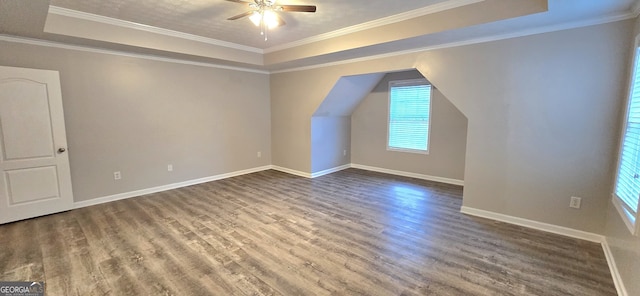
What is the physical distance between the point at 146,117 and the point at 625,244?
5838 mm

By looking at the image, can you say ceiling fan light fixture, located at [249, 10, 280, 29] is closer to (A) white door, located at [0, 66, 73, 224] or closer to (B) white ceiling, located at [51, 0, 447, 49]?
(B) white ceiling, located at [51, 0, 447, 49]

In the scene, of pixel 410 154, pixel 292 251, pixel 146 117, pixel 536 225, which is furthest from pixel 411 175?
pixel 146 117

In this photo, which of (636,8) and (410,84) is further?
(410,84)

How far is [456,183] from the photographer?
500 centimetres

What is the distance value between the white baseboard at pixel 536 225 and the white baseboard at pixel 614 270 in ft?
0.39

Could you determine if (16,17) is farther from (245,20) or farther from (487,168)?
(487,168)

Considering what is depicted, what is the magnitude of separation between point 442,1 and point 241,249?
3.34 m

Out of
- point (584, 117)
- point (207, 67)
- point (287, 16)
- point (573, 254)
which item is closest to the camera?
point (573, 254)

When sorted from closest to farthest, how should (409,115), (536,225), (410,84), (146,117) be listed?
(536,225) → (146,117) → (410,84) → (409,115)

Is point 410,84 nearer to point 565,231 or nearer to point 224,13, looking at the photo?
point 565,231

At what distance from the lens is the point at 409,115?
18.2ft

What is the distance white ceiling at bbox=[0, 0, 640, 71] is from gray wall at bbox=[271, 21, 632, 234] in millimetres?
207

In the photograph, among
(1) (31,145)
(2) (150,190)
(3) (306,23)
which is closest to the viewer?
(1) (31,145)

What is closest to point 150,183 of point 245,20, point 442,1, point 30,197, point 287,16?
point 30,197
